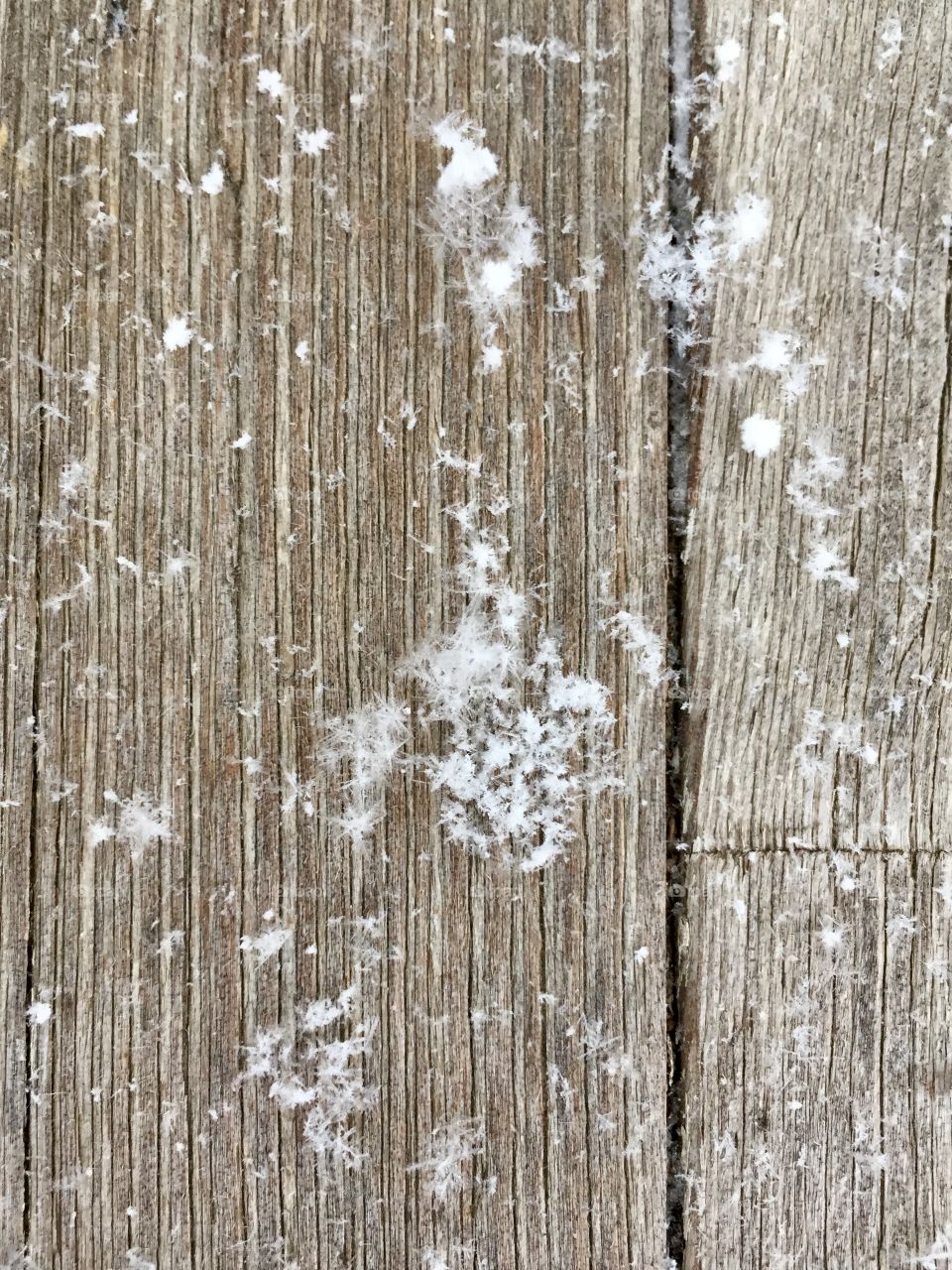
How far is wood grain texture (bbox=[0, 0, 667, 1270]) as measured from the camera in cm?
155

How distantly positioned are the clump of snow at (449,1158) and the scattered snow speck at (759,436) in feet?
4.56

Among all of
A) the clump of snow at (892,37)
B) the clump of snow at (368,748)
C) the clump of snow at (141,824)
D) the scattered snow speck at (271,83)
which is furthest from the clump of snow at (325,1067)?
the clump of snow at (892,37)

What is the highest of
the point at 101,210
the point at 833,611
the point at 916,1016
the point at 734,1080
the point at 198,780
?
the point at 101,210

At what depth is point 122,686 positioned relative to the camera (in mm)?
1574

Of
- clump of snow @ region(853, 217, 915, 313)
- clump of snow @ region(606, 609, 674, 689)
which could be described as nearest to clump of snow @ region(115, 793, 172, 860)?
clump of snow @ region(606, 609, 674, 689)

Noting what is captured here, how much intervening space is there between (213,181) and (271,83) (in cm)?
21

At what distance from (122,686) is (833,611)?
1.38 meters

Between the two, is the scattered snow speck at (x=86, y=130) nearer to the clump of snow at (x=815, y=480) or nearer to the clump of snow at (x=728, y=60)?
the clump of snow at (x=728, y=60)

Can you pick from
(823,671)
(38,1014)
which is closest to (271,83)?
(823,671)

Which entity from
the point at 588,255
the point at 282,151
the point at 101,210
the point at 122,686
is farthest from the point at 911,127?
the point at 122,686

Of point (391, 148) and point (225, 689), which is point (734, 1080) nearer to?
point (225, 689)

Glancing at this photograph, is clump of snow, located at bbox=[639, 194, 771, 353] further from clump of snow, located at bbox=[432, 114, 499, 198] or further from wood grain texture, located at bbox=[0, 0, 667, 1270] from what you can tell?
clump of snow, located at bbox=[432, 114, 499, 198]

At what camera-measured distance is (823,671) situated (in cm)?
161

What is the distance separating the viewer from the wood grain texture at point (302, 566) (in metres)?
1.55
